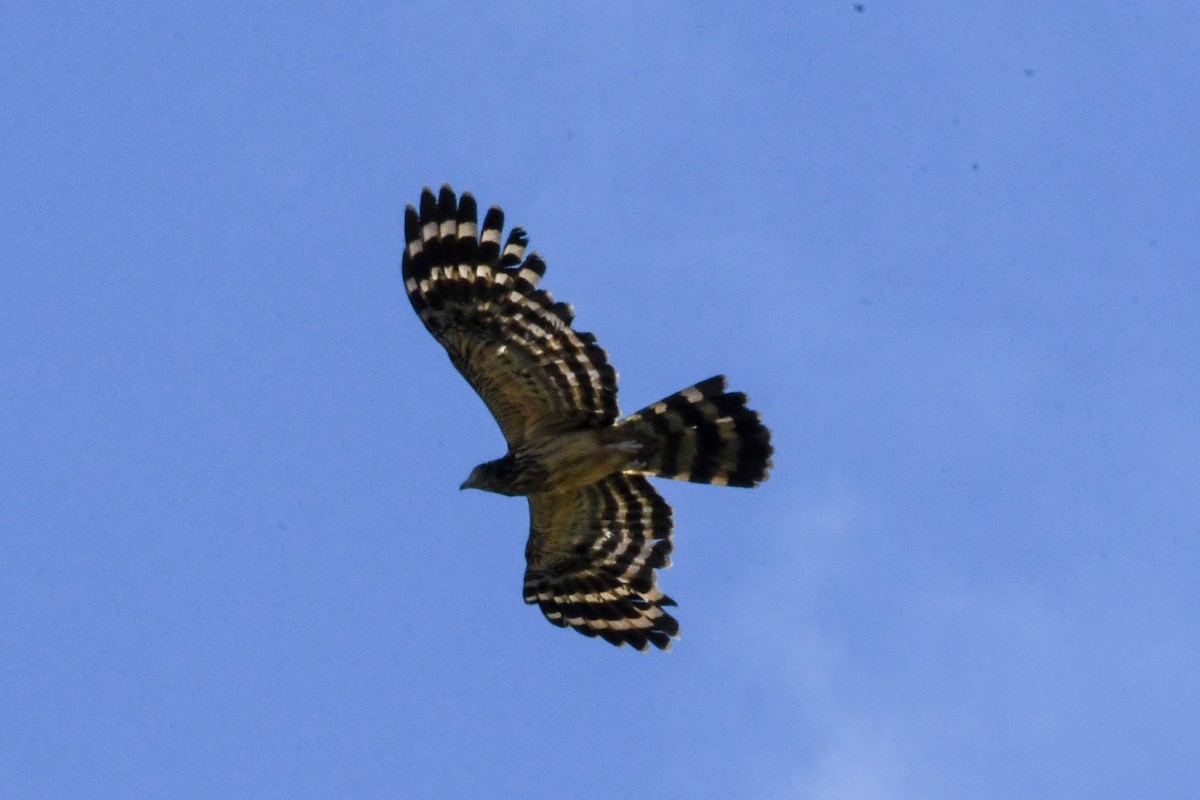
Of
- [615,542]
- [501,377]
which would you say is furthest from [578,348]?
[615,542]

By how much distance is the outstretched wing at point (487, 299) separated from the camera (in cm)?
1753

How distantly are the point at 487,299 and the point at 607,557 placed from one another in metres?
2.80

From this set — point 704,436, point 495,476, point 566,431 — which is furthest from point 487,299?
point 704,436

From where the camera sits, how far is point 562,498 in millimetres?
18641

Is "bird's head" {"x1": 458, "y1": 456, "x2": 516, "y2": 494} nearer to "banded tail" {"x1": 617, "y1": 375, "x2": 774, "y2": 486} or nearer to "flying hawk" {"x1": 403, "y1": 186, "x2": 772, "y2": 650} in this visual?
"flying hawk" {"x1": 403, "y1": 186, "x2": 772, "y2": 650}

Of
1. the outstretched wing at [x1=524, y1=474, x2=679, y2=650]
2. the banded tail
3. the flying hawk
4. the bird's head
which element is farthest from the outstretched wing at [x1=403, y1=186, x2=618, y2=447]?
the outstretched wing at [x1=524, y1=474, x2=679, y2=650]

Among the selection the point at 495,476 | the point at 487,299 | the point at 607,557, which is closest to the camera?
the point at 487,299

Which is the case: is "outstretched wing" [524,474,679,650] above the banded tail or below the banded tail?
below

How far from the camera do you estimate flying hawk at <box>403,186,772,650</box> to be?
1755 centimetres

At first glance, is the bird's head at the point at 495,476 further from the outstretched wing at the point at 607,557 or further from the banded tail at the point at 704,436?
the banded tail at the point at 704,436

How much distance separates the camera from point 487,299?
17562 mm

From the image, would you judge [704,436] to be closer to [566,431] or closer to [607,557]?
[566,431]

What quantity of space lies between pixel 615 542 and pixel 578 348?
213cm

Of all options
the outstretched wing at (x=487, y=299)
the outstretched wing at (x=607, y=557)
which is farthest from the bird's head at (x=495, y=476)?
the outstretched wing at (x=487, y=299)
